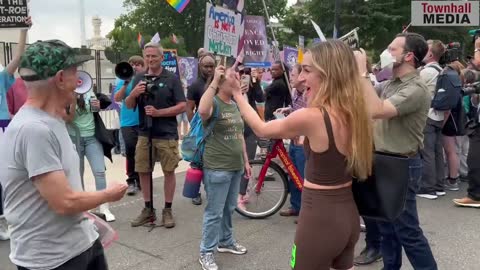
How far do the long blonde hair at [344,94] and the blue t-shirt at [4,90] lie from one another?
3.29m

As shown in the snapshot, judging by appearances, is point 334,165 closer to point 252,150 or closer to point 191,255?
point 191,255

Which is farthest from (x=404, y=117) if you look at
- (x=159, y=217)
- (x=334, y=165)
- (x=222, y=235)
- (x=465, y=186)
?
(x=465, y=186)

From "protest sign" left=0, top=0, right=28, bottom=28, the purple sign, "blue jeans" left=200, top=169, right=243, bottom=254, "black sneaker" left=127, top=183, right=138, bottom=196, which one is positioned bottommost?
"black sneaker" left=127, top=183, right=138, bottom=196

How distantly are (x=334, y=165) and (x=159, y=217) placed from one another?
3510 millimetres

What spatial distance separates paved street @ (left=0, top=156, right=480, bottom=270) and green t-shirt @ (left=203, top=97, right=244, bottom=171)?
904 millimetres

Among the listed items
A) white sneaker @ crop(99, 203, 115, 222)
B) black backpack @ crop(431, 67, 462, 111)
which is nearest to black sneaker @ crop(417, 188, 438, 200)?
black backpack @ crop(431, 67, 462, 111)

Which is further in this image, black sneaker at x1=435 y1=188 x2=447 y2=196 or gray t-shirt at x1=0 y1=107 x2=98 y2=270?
black sneaker at x1=435 y1=188 x2=447 y2=196

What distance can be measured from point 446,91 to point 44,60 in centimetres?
551

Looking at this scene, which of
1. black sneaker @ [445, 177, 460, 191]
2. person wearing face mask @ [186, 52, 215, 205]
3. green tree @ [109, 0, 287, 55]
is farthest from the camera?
green tree @ [109, 0, 287, 55]

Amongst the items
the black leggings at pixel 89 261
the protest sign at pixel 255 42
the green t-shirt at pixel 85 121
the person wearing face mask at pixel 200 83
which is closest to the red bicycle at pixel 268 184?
the person wearing face mask at pixel 200 83

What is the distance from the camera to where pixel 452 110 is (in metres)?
6.49

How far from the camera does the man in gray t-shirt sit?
1.87 meters

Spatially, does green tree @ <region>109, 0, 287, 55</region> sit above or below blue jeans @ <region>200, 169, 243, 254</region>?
above

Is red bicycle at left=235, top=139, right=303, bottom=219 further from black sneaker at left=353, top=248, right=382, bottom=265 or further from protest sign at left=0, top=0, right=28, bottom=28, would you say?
protest sign at left=0, top=0, right=28, bottom=28
